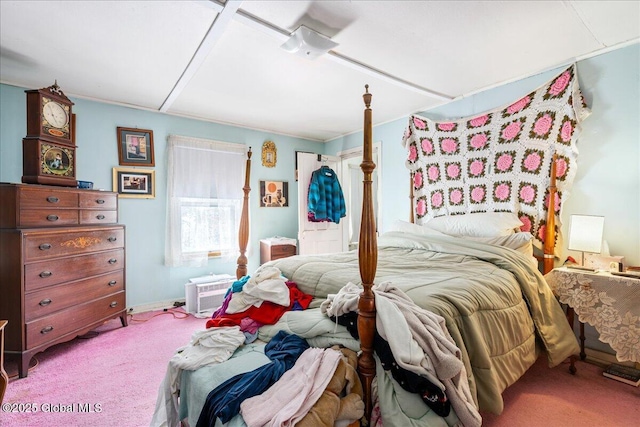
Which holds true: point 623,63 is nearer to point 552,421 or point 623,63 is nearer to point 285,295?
point 552,421

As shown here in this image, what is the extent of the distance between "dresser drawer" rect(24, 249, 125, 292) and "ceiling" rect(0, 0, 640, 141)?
63.1 inches

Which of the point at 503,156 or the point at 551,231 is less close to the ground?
the point at 503,156

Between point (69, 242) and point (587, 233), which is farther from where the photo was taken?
point (69, 242)

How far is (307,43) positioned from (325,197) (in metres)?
2.68

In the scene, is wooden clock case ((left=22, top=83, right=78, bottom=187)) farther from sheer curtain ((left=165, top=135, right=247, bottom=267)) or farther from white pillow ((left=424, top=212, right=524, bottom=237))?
white pillow ((left=424, top=212, right=524, bottom=237))

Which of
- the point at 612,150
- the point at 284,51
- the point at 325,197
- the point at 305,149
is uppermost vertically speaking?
the point at 284,51

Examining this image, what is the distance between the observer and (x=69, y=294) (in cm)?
244

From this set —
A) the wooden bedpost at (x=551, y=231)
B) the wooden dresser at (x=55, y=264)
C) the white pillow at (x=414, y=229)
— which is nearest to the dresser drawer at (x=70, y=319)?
the wooden dresser at (x=55, y=264)

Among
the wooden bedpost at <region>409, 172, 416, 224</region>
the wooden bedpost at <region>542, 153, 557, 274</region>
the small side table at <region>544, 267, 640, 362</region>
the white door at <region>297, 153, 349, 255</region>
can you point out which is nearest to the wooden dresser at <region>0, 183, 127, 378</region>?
the white door at <region>297, 153, 349, 255</region>

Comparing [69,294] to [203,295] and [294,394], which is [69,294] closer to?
[203,295]

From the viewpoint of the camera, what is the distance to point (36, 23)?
6.25ft

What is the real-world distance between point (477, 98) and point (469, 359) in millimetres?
2666

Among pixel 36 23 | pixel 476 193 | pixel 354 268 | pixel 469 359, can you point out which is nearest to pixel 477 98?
pixel 476 193

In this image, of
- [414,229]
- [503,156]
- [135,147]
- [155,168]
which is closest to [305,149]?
[155,168]
